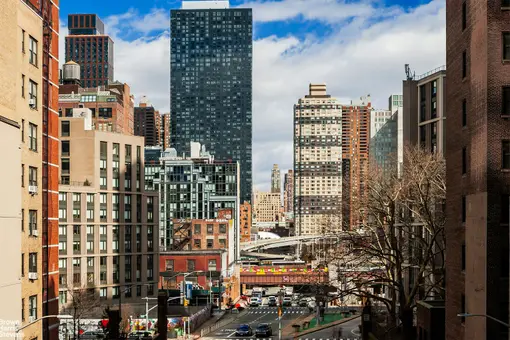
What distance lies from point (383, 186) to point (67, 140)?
49608 millimetres

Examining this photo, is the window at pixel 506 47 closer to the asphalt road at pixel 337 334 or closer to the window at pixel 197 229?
the asphalt road at pixel 337 334

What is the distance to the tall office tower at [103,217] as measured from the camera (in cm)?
9662

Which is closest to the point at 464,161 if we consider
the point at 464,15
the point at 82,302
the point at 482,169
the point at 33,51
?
the point at 482,169

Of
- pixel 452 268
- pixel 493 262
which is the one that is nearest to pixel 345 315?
pixel 452 268

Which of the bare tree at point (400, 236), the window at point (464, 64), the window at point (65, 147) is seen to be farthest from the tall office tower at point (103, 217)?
the window at point (464, 64)

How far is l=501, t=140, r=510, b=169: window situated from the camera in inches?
1571

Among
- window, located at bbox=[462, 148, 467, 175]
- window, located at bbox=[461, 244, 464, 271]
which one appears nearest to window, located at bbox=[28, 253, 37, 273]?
window, located at bbox=[461, 244, 464, 271]

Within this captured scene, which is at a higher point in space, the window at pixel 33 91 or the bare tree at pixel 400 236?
the window at pixel 33 91

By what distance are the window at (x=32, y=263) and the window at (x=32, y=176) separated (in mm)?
4227

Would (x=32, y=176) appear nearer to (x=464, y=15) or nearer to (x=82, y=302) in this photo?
(x=464, y=15)

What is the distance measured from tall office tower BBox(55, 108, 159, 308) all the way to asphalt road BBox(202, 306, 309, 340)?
45.1 feet

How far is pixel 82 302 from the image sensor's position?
8075 cm

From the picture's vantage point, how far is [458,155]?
4516 centimetres

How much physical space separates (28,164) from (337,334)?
143 feet
